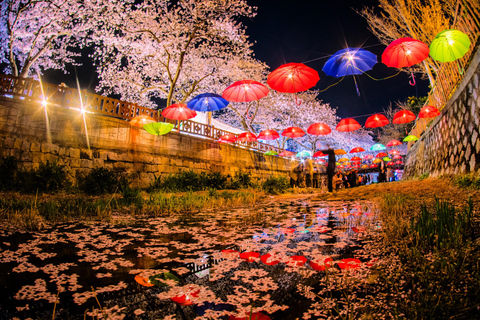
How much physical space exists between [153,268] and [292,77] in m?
7.51

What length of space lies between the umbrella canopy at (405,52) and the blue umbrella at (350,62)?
0.48 m

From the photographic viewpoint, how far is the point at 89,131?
1012cm

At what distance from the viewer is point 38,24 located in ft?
50.6

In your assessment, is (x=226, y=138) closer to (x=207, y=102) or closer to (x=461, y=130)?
(x=207, y=102)

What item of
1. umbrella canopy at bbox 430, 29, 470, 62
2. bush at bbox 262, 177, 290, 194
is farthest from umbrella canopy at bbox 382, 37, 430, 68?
bush at bbox 262, 177, 290, 194

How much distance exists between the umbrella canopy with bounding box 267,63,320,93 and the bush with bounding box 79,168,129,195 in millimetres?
7159

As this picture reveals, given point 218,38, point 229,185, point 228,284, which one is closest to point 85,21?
point 218,38

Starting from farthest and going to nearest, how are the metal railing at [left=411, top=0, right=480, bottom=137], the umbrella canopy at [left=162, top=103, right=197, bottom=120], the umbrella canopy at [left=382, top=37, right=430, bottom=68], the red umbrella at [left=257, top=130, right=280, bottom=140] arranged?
the red umbrella at [left=257, top=130, right=280, bottom=140]
the umbrella canopy at [left=162, top=103, right=197, bottom=120]
the umbrella canopy at [left=382, top=37, right=430, bottom=68]
the metal railing at [left=411, top=0, right=480, bottom=137]

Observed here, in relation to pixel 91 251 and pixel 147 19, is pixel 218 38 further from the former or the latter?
pixel 91 251

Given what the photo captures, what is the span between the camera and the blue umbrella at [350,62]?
7554 mm

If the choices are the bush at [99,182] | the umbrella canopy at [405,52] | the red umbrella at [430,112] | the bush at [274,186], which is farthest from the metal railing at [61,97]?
the red umbrella at [430,112]

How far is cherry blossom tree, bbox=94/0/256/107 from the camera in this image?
53.0 ft

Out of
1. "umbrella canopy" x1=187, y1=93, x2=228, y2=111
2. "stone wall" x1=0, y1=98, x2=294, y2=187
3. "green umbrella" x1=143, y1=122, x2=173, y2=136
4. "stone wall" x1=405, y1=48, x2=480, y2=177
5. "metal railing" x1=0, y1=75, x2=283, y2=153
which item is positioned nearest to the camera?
"stone wall" x1=405, y1=48, x2=480, y2=177

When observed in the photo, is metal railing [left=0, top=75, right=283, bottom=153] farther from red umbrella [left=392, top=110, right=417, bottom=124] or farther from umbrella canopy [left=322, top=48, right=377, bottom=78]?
red umbrella [left=392, top=110, right=417, bottom=124]
